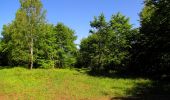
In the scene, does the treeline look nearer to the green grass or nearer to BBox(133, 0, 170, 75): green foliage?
Answer: BBox(133, 0, 170, 75): green foliage

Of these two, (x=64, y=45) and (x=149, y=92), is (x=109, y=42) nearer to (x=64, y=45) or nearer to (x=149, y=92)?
(x=64, y=45)

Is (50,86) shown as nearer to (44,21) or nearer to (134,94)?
(134,94)

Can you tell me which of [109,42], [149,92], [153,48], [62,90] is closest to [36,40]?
[109,42]

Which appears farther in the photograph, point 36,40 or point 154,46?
point 36,40

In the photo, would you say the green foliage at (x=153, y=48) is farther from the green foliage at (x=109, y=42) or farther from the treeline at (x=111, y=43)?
the green foliage at (x=109, y=42)

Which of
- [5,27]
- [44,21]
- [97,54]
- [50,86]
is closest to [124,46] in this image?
[97,54]

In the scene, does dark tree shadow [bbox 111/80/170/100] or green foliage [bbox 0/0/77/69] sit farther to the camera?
green foliage [bbox 0/0/77/69]

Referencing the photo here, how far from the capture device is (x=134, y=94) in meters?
27.2

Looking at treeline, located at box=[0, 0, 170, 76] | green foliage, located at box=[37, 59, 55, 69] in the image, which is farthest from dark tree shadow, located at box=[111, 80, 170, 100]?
green foliage, located at box=[37, 59, 55, 69]

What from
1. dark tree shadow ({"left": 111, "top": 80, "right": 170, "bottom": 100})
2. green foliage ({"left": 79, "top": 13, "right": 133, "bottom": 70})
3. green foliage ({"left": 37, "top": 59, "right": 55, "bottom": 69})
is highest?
green foliage ({"left": 79, "top": 13, "right": 133, "bottom": 70})

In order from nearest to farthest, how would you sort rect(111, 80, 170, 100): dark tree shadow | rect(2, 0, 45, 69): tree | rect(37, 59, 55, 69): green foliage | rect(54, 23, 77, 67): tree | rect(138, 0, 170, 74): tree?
rect(111, 80, 170, 100): dark tree shadow, rect(138, 0, 170, 74): tree, rect(2, 0, 45, 69): tree, rect(37, 59, 55, 69): green foliage, rect(54, 23, 77, 67): tree

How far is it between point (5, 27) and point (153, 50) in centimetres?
4434

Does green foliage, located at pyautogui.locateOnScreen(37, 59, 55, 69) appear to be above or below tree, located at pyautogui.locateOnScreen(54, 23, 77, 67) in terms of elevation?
below

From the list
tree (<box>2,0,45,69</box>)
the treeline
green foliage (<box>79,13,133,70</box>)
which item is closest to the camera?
the treeline
